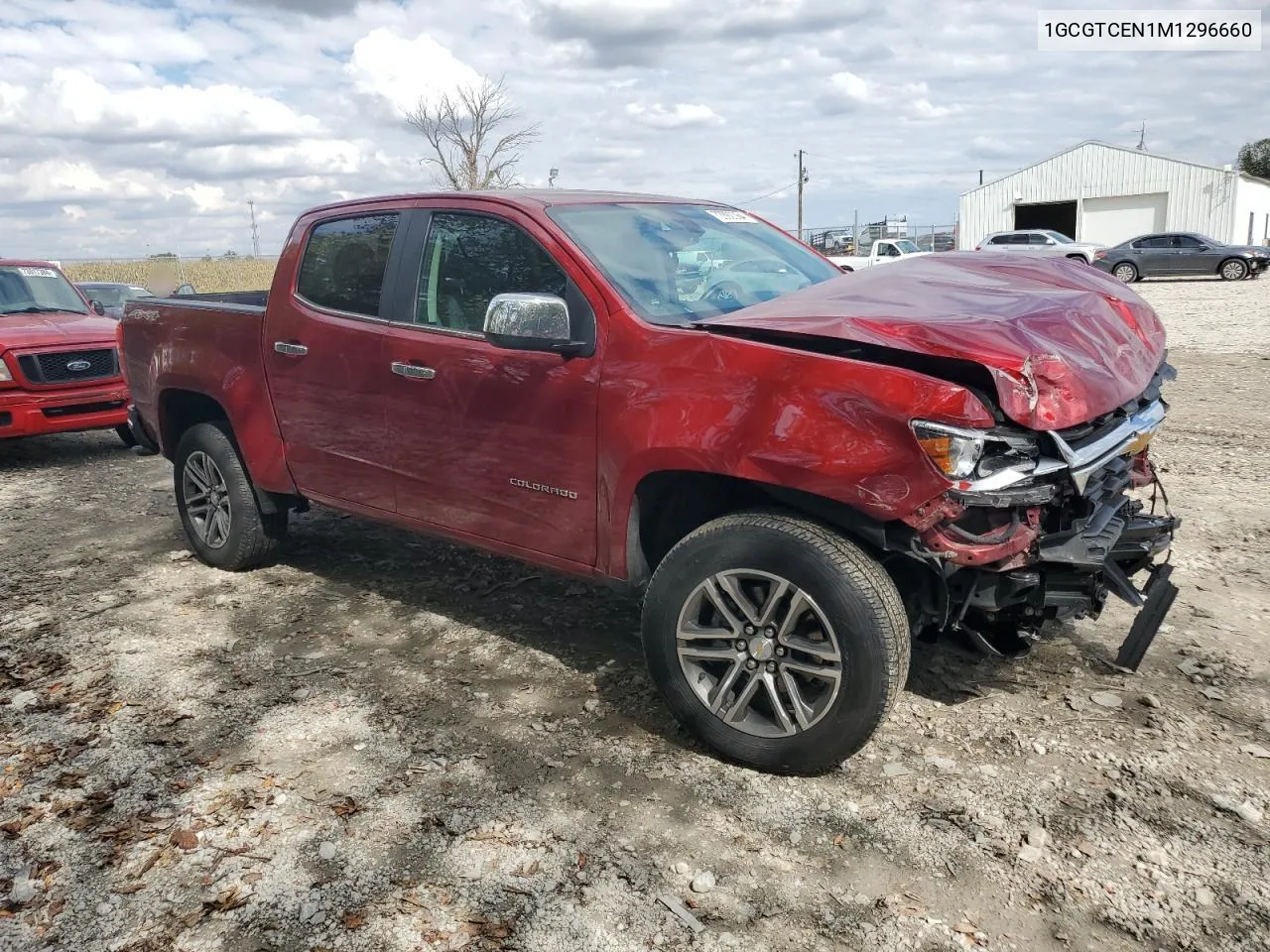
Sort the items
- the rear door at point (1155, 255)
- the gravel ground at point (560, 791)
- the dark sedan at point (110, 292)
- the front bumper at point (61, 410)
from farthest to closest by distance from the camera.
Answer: the rear door at point (1155, 255)
the dark sedan at point (110, 292)
the front bumper at point (61, 410)
the gravel ground at point (560, 791)

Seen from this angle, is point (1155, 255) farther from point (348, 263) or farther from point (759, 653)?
point (759, 653)

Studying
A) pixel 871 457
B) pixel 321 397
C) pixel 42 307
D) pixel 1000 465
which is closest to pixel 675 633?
pixel 871 457

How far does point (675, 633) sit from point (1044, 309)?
165 cm

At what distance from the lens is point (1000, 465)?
9.17 feet

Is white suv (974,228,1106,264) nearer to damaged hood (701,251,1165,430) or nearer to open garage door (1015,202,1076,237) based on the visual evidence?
open garage door (1015,202,1076,237)

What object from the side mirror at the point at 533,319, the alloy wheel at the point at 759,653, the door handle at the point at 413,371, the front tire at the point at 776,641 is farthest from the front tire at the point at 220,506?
the alloy wheel at the point at 759,653

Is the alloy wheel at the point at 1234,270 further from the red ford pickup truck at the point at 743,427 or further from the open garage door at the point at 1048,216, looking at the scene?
the red ford pickup truck at the point at 743,427

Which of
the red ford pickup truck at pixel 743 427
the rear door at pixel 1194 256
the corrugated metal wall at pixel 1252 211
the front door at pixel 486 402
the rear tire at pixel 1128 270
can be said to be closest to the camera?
the red ford pickup truck at pixel 743 427

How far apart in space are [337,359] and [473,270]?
0.85 meters

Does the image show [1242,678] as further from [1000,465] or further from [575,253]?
[575,253]

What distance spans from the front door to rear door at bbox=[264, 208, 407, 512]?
148 millimetres

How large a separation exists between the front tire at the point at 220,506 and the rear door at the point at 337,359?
547 mm

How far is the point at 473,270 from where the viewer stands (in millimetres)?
4004

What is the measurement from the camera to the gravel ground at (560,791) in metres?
2.57
